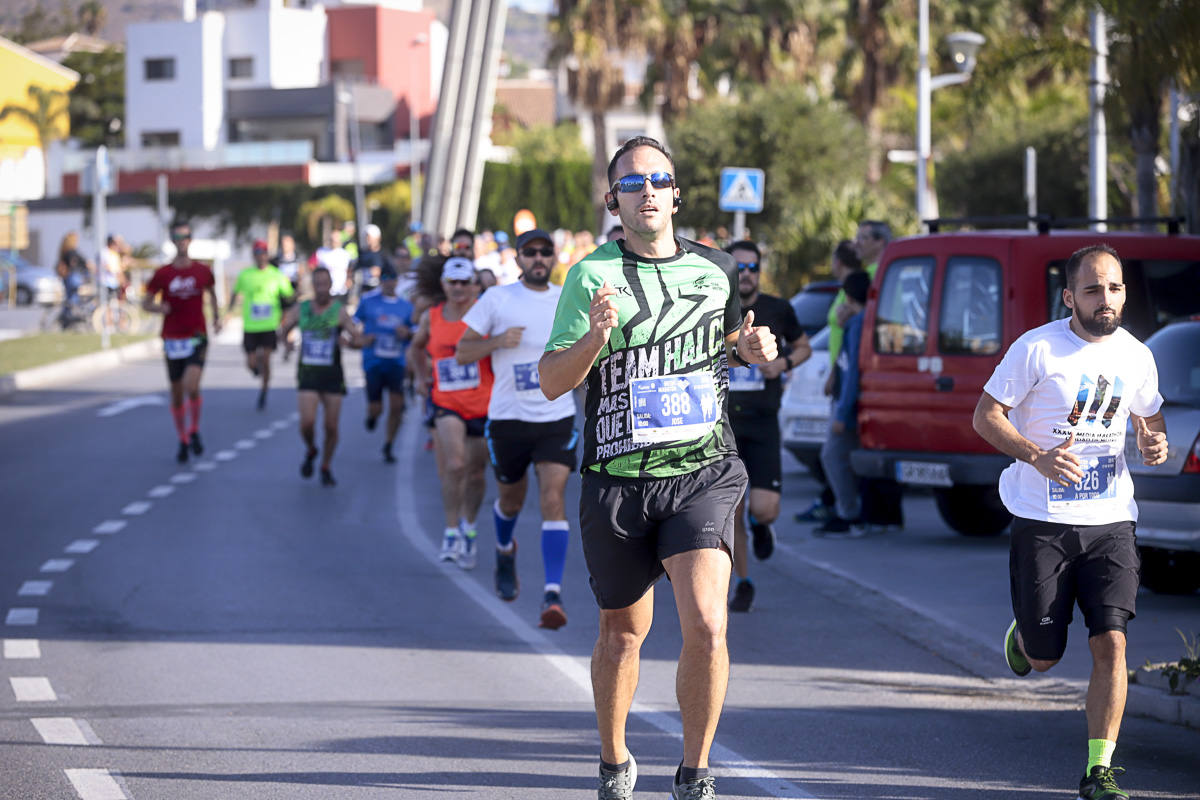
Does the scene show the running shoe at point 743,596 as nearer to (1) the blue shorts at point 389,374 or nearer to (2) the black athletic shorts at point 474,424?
A: (2) the black athletic shorts at point 474,424

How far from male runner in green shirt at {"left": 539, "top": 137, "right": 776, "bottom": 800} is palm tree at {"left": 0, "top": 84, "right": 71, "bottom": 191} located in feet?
271

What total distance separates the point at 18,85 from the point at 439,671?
270ft

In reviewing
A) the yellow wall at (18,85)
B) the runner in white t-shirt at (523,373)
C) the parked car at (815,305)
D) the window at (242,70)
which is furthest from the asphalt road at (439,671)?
the window at (242,70)

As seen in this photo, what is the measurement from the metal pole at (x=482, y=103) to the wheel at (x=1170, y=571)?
22.5 m

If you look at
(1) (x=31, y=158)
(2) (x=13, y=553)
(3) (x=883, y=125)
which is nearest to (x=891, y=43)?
(3) (x=883, y=125)

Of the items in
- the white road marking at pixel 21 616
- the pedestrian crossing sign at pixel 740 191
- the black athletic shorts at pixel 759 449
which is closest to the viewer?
the white road marking at pixel 21 616

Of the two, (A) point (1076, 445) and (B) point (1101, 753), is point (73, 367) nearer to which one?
(A) point (1076, 445)

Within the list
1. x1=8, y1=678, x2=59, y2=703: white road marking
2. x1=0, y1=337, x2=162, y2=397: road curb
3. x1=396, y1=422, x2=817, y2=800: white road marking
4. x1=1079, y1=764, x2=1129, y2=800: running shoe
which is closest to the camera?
x1=1079, y1=764, x2=1129, y2=800: running shoe

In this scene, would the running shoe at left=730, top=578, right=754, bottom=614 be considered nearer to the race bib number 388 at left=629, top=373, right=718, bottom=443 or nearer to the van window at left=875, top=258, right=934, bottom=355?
the van window at left=875, top=258, right=934, bottom=355

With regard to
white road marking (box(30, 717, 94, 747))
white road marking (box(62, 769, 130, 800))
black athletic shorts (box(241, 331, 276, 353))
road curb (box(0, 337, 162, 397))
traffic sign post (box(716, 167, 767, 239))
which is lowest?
white road marking (box(30, 717, 94, 747))

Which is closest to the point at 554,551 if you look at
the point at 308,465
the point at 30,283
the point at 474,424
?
the point at 474,424

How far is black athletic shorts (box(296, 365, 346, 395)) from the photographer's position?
649 inches

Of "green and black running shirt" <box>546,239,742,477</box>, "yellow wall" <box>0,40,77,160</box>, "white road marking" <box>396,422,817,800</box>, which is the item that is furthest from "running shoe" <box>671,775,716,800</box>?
"yellow wall" <box>0,40,77,160</box>

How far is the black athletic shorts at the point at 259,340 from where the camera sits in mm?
22734
